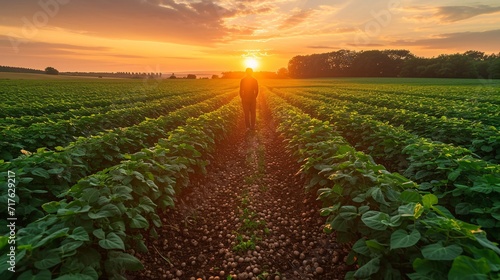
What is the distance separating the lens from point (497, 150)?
6414mm

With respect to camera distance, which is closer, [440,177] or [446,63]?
[440,177]

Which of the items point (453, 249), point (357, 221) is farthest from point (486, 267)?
point (357, 221)

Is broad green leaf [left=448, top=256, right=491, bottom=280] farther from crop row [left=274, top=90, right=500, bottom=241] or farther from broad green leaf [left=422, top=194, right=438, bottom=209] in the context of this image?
crop row [left=274, top=90, right=500, bottom=241]

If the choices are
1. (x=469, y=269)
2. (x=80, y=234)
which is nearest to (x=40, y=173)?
(x=80, y=234)

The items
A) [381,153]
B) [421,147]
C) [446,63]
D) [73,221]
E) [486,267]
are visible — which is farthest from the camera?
Answer: [446,63]

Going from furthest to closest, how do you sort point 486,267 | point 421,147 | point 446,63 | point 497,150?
point 446,63, point 497,150, point 421,147, point 486,267

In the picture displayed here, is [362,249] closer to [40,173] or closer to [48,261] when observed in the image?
[48,261]

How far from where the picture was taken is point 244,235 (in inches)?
199

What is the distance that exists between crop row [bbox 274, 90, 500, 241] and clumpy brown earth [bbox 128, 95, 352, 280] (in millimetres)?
1723

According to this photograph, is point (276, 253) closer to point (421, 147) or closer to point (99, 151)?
point (421, 147)

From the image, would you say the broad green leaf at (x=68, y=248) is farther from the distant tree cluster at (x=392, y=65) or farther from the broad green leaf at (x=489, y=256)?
the distant tree cluster at (x=392, y=65)

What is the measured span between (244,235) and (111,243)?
279 cm

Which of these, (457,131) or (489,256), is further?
(457,131)

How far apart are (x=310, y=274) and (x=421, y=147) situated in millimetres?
3322
